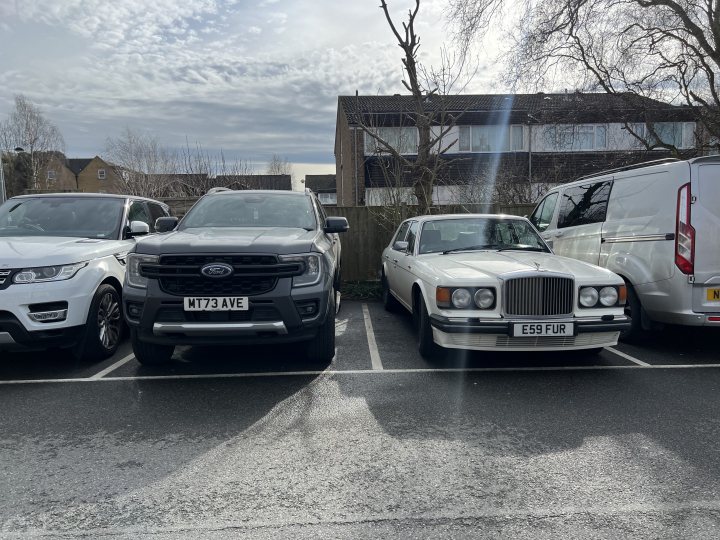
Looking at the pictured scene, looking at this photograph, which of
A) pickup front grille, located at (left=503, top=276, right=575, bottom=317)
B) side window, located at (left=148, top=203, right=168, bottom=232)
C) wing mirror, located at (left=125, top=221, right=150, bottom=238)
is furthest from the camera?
side window, located at (left=148, top=203, right=168, bottom=232)

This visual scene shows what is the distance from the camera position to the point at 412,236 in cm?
730

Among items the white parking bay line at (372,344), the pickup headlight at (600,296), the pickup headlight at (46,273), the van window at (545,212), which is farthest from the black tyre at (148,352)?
the van window at (545,212)

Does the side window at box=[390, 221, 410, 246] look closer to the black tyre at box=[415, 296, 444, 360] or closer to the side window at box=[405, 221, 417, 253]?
the side window at box=[405, 221, 417, 253]

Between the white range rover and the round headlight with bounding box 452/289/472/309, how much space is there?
12.3 ft

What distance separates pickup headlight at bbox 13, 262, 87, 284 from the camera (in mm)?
4766

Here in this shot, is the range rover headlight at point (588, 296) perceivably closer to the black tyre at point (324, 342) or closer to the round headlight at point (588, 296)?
the round headlight at point (588, 296)

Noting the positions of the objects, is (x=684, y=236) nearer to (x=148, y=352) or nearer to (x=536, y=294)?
(x=536, y=294)

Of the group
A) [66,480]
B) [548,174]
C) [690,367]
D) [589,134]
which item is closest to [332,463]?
[66,480]

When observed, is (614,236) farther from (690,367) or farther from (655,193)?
(690,367)

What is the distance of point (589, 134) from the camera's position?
27.3 metres

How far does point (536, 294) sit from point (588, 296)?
1.76ft

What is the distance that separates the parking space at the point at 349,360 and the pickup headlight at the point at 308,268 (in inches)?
41.7

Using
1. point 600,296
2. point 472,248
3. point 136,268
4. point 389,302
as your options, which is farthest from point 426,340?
point 389,302

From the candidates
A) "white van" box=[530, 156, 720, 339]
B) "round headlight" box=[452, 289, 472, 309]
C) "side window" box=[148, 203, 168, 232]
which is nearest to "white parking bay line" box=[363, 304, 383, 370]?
"round headlight" box=[452, 289, 472, 309]
